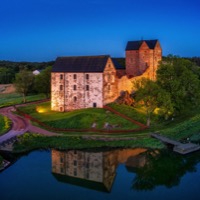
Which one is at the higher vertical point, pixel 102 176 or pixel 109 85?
pixel 109 85

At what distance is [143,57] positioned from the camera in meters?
61.1

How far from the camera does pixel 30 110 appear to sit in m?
53.0

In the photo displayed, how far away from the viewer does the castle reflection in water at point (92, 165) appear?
28609 mm

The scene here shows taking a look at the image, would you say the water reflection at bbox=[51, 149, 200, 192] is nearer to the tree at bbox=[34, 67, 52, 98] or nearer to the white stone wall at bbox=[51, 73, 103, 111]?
the white stone wall at bbox=[51, 73, 103, 111]

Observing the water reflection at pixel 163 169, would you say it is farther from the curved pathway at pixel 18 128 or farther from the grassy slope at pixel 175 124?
the curved pathway at pixel 18 128

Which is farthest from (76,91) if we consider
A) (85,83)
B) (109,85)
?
(109,85)

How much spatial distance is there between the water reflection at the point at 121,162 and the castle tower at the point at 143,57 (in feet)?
93.9

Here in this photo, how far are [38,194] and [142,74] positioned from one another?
38.4 metres

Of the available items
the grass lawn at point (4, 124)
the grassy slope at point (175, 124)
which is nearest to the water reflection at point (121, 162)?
the grassy slope at point (175, 124)

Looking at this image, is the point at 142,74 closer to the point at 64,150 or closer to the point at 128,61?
the point at 128,61

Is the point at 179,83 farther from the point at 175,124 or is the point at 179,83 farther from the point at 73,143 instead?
the point at 73,143

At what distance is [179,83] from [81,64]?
17064 millimetres

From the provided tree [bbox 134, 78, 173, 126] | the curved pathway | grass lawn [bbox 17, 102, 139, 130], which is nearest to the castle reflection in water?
the curved pathway

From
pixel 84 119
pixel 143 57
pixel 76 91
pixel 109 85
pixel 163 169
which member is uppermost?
pixel 143 57
